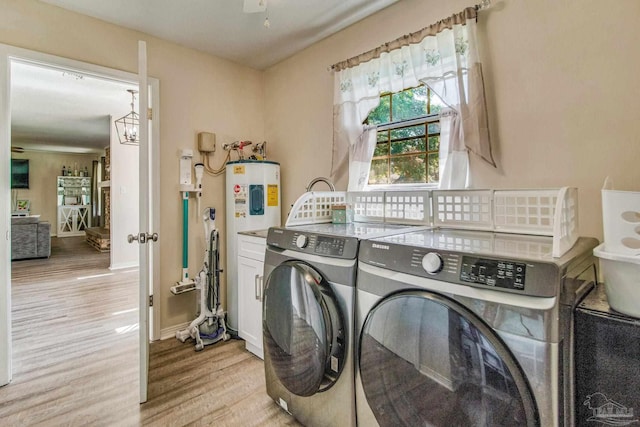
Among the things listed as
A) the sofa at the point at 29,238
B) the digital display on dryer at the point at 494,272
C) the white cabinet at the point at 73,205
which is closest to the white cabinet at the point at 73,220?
the white cabinet at the point at 73,205

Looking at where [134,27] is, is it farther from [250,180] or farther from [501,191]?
[501,191]

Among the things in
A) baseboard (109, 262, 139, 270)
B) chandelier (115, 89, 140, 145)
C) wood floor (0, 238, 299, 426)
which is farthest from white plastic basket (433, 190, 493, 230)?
baseboard (109, 262, 139, 270)

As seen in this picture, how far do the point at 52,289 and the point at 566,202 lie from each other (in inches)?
211

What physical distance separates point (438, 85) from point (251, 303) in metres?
2.02

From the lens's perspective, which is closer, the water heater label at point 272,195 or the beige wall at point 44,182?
the water heater label at point 272,195

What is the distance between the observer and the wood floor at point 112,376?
171 cm

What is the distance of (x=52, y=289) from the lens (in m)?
4.00

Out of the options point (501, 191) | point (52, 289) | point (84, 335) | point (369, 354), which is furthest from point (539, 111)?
point (52, 289)

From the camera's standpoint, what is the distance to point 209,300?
265 centimetres

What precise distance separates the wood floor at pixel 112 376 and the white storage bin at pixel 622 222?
1681 mm

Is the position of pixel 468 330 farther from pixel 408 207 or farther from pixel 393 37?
pixel 393 37

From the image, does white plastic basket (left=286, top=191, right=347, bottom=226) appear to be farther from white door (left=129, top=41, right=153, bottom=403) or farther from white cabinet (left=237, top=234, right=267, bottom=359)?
white door (left=129, top=41, right=153, bottom=403)

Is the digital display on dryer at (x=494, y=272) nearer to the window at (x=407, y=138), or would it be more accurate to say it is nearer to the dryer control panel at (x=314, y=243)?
the dryer control panel at (x=314, y=243)

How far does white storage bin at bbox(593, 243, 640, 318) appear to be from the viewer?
2.97ft
